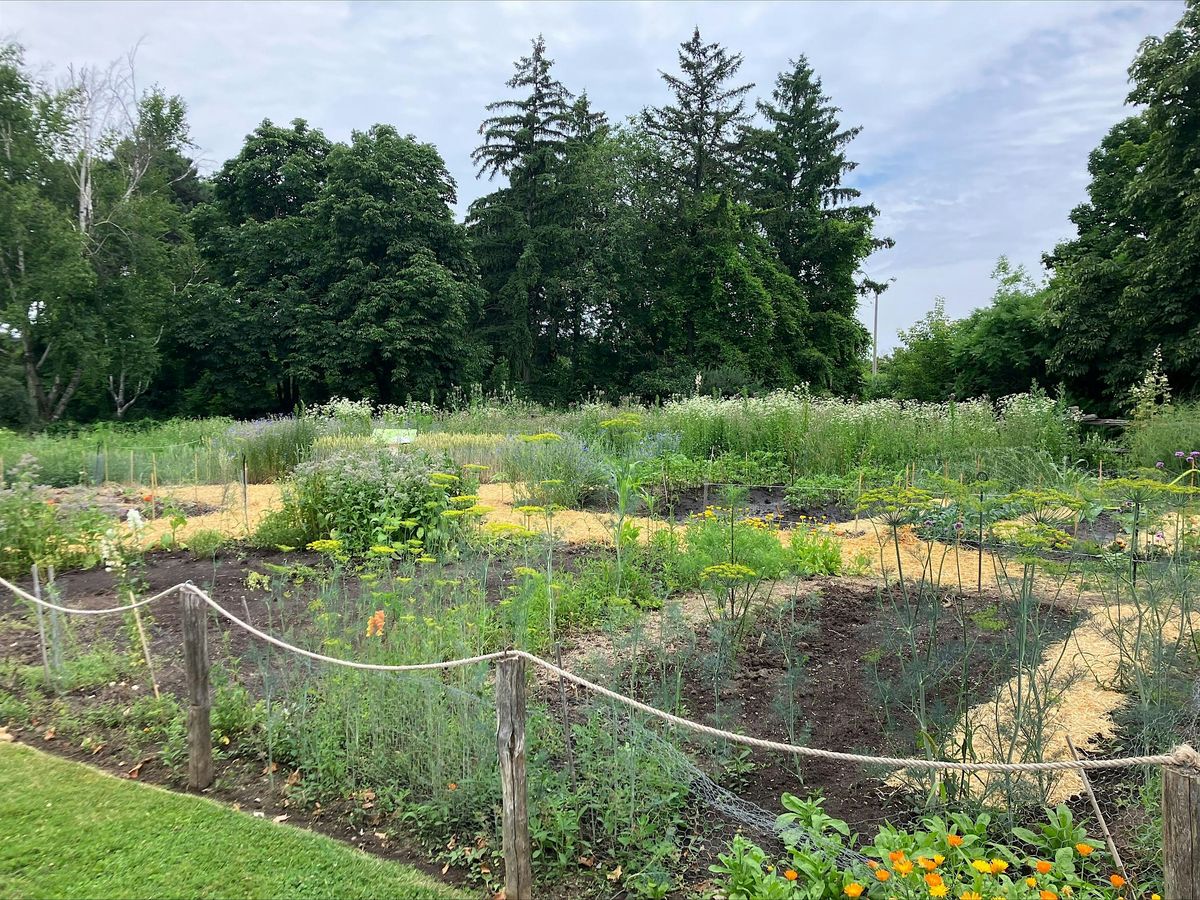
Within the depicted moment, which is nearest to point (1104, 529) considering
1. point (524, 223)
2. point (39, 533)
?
point (39, 533)

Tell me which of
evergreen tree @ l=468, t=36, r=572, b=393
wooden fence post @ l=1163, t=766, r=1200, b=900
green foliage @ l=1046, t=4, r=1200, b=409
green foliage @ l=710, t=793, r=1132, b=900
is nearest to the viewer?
wooden fence post @ l=1163, t=766, r=1200, b=900

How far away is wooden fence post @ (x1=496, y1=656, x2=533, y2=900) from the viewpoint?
2.21 m

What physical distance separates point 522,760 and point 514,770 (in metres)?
0.04

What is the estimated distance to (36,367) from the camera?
2192 cm

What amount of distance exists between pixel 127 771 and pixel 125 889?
2.86ft

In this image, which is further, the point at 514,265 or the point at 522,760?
the point at 514,265

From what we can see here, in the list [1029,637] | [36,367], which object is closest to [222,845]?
[1029,637]

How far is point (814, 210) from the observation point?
104 ft

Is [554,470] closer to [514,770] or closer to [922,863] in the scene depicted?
[514,770]

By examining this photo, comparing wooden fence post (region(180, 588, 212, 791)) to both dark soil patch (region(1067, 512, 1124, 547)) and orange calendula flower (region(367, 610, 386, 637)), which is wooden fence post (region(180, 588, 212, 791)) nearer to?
orange calendula flower (region(367, 610, 386, 637))

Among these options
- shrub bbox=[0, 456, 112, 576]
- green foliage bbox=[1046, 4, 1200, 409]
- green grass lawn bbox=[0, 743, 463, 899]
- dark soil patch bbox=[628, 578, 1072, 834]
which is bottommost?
green grass lawn bbox=[0, 743, 463, 899]

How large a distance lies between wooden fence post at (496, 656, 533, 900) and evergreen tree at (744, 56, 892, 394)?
99.6ft

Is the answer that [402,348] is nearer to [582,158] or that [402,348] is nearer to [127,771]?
[582,158]

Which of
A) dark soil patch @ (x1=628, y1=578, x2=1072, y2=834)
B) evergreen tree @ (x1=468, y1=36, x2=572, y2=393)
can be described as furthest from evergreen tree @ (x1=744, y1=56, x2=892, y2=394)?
dark soil patch @ (x1=628, y1=578, x2=1072, y2=834)
